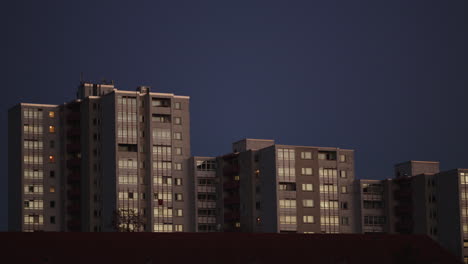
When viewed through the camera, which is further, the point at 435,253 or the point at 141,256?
the point at 435,253

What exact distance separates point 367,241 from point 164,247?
89.6 ft

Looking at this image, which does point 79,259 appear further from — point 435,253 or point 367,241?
point 435,253

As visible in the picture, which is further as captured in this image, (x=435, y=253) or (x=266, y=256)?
(x=435, y=253)

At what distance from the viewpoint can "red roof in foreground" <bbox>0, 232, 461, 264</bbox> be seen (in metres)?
113

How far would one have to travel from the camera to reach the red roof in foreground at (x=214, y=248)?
113062mm

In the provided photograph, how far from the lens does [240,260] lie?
12081 cm

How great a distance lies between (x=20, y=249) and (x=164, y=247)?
16.7 metres

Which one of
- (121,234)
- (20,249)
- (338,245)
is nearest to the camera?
(20,249)

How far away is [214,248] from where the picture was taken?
122m

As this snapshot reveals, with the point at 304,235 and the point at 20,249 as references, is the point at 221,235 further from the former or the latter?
the point at 20,249

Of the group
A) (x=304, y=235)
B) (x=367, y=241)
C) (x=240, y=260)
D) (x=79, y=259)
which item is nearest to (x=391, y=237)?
(x=367, y=241)

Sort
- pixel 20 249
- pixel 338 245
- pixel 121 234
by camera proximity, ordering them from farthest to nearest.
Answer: pixel 338 245 → pixel 121 234 → pixel 20 249

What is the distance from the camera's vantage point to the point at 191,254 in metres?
120

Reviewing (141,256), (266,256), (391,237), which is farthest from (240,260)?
(391,237)
